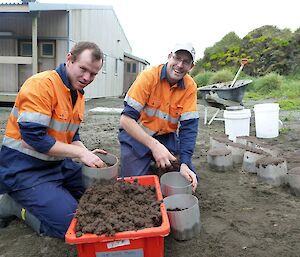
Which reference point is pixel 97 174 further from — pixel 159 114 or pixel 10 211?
pixel 159 114

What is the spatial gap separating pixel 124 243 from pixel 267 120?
457cm

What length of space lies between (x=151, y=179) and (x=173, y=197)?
0.26m

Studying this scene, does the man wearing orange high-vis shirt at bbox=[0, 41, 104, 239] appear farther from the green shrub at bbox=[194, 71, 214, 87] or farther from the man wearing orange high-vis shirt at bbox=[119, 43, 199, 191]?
the green shrub at bbox=[194, 71, 214, 87]

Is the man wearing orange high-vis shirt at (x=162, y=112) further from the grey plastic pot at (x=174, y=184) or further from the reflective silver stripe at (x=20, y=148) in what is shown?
the reflective silver stripe at (x=20, y=148)

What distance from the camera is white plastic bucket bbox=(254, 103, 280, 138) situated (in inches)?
223

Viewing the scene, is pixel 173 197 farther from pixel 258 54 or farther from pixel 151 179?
pixel 258 54

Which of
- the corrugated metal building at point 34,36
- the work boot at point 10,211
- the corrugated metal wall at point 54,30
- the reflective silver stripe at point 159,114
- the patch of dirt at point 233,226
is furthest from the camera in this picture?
the corrugated metal wall at point 54,30

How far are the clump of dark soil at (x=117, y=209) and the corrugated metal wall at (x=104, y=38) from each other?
1025cm

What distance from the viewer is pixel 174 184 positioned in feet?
9.63

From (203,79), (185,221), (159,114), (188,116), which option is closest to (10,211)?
(185,221)

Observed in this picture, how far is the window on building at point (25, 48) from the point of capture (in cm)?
1171

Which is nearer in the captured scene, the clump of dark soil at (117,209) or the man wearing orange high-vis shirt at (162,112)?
the clump of dark soil at (117,209)

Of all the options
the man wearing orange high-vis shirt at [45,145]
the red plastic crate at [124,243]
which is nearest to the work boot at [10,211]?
the man wearing orange high-vis shirt at [45,145]

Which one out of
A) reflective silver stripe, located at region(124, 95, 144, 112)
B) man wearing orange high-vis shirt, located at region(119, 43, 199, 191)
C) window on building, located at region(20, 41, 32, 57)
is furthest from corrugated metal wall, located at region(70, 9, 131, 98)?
reflective silver stripe, located at region(124, 95, 144, 112)
